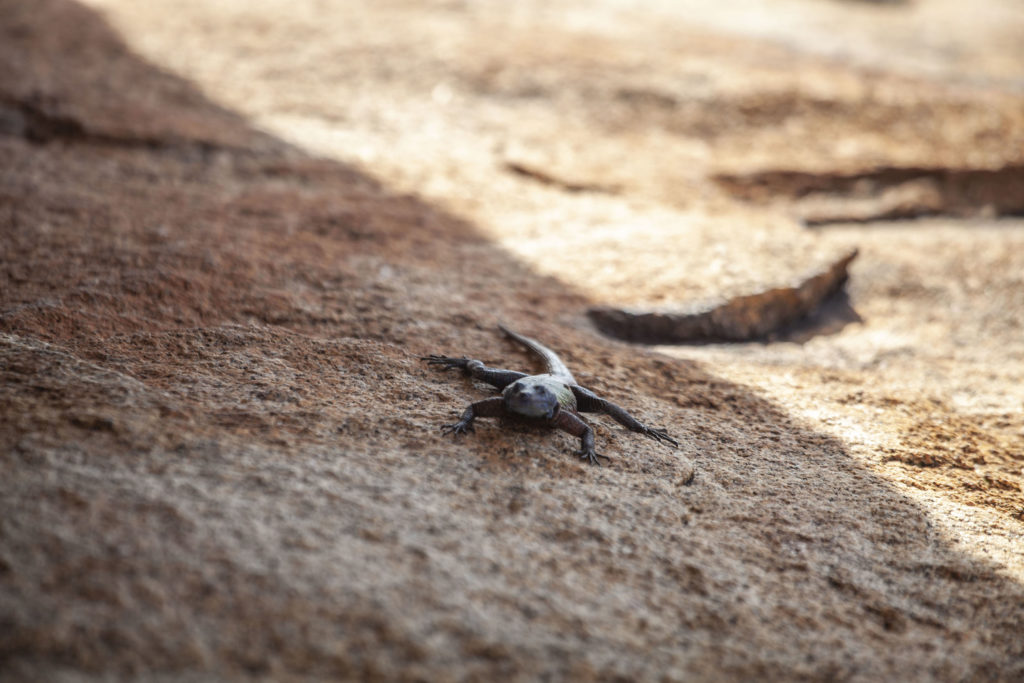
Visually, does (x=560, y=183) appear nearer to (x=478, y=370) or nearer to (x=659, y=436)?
(x=478, y=370)

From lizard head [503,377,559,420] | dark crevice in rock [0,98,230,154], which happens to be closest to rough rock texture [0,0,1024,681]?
dark crevice in rock [0,98,230,154]

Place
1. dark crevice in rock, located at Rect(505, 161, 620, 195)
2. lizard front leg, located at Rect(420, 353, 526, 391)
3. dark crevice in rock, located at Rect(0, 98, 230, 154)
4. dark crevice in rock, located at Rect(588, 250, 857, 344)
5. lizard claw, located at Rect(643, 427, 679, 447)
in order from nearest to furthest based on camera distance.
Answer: lizard claw, located at Rect(643, 427, 679, 447) → lizard front leg, located at Rect(420, 353, 526, 391) → dark crevice in rock, located at Rect(588, 250, 857, 344) → dark crevice in rock, located at Rect(0, 98, 230, 154) → dark crevice in rock, located at Rect(505, 161, 620, 195)

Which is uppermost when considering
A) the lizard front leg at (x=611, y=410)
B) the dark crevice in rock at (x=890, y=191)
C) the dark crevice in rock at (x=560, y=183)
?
the dark crevice in rock at (x=890, y=191)

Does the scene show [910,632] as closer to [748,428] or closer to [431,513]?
[748,428]

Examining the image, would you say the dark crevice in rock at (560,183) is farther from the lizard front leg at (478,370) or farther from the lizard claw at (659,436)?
the lizard claw at (659,436)

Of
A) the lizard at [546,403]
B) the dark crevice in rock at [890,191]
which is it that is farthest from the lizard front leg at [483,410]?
the dark crevice in rock at [890,191]

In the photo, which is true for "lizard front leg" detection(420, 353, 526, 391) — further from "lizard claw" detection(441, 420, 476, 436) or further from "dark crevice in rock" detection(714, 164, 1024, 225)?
"dark crevice in rock" detection(714, 164, 1024, 225)

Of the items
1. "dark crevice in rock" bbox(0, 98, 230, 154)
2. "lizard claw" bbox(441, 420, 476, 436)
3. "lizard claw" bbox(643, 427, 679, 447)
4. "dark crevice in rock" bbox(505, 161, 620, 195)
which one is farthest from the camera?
"dark crevice in rock" bbox(505, 161, 620, 195)

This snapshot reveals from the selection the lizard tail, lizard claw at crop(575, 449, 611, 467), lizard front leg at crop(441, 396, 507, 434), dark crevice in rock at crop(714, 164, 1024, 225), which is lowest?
lizard claw at crop(575, 449, 611, 467)
